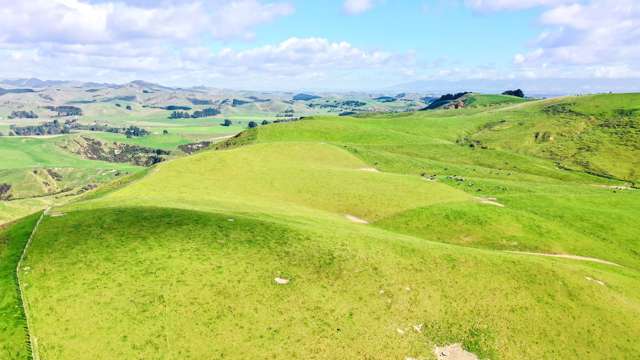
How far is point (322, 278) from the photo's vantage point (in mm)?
52844

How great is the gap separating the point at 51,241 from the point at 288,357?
39.0m

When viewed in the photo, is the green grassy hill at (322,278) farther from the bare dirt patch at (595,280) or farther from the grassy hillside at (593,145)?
the grassy hillside at (593,145)

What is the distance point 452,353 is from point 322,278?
53.3ft

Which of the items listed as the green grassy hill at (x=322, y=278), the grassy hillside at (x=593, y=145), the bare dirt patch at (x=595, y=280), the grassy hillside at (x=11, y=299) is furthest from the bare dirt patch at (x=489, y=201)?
the grassy hillside at (x=11, y=299)

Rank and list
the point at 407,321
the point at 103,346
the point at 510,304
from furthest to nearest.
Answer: the point at 510,304
the point at 407,321
the point at 103,346

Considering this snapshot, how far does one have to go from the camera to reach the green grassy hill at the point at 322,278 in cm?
4344

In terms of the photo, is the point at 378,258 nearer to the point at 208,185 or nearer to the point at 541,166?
the point at 208,185

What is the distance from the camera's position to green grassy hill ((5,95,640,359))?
43.4 m

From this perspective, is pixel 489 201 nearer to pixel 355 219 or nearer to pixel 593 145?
pixel 355 219

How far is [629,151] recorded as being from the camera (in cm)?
16188

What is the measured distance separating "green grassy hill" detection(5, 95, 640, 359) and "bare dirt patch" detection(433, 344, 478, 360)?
0.96 metres

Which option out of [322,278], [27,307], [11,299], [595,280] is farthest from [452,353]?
[11,299]

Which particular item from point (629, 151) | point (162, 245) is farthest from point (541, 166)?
point (162, 245)

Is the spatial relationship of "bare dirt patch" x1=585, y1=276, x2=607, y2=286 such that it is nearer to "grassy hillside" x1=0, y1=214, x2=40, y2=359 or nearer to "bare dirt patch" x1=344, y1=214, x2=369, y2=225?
"bare dirt patch" x1=344, y1=214, x2=369, y2=225
